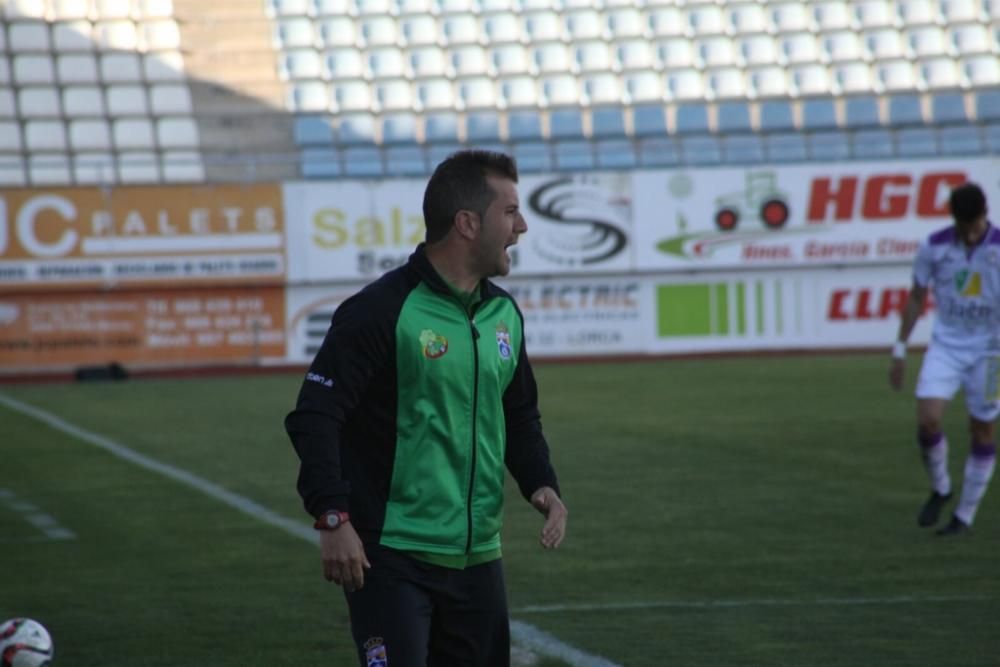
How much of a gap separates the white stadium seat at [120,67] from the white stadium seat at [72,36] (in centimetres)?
45

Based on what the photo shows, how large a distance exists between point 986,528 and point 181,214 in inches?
919

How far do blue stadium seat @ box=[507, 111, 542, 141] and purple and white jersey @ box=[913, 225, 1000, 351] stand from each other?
83.4 ft

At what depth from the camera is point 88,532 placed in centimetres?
1086

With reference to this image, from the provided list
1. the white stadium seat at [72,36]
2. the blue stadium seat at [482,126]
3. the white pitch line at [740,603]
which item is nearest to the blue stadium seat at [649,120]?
the blue stadium seat at [482,126]

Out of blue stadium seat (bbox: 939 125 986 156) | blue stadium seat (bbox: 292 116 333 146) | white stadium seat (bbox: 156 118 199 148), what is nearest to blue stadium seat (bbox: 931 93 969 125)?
blue stadium seat (bbox: 939 125 986 156)

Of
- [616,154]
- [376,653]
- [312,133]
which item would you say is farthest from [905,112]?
[376,653]

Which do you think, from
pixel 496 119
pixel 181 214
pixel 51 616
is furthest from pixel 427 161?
pixel 51 616

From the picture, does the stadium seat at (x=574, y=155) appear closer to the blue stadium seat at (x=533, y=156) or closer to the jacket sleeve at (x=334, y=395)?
the blue stadium seat at (x=533, y=156)

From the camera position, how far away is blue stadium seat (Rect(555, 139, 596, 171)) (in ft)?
111

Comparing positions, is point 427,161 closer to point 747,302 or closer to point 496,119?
point 496,119

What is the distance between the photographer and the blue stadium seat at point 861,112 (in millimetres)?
35375

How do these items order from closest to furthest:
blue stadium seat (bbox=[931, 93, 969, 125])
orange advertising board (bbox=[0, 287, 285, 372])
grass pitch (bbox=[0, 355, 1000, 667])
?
1. grass pitch (bbox=[0, 355, 1000, 667])
2. orange advertising board (bbox=[0, 287, 285, 372])
3. blue stadium seat (bbox=[931, 93, 969, 125])

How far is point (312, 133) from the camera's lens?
35062 mm

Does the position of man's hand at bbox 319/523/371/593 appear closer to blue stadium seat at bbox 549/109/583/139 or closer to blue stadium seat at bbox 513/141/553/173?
blue stadium seat at bbox 513/141/553/173
